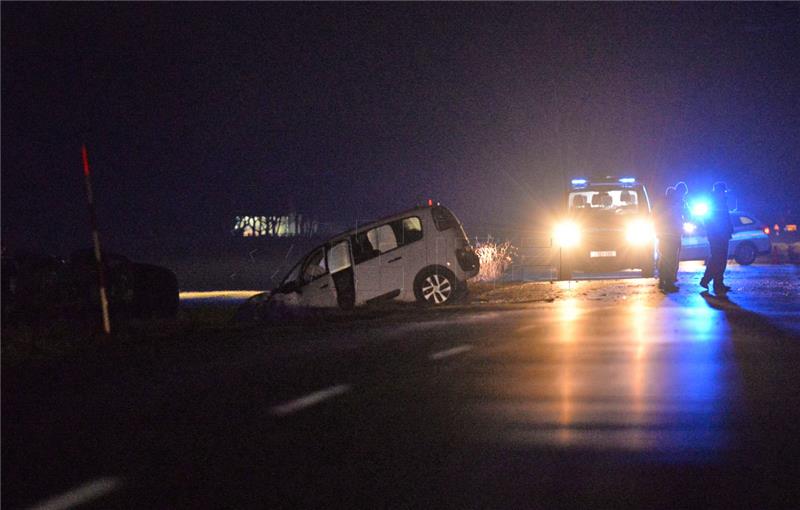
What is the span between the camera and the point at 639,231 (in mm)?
23344

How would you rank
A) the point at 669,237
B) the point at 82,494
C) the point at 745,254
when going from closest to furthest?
the point at 82,494, the point at 669,237, the point at 745,254

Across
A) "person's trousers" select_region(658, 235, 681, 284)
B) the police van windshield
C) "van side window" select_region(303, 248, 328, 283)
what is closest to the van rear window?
"van side window" select_region(303, 248, 328, 283)

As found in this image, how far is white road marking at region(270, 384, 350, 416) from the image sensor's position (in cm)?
794

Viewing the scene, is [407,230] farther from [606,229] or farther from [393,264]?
[606,229]

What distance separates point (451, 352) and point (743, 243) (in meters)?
21.1

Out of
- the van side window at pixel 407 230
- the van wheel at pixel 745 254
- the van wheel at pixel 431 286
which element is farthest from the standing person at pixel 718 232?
the van wheel at pixel 745 254

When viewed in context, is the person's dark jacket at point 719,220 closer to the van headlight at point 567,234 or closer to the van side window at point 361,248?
the van headlight at point 567,234

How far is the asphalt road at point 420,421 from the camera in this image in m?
5.58

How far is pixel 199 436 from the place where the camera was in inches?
279

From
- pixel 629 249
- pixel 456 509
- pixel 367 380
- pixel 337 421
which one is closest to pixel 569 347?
pixel 367 380

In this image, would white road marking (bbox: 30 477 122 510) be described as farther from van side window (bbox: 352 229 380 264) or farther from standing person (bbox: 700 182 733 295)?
standing person (bbox: 700 182 733 295)

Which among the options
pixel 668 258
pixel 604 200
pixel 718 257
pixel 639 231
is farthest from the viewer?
pixel 604 200

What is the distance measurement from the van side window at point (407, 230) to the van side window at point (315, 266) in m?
1.42

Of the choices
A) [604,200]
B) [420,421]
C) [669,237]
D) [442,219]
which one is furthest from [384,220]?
[420,421]
